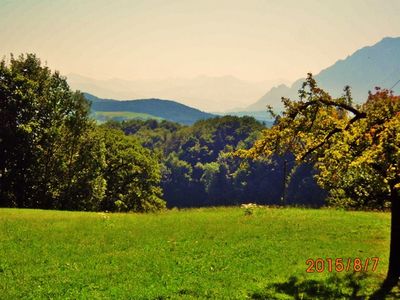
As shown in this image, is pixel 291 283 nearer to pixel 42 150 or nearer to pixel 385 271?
pixel 385 271

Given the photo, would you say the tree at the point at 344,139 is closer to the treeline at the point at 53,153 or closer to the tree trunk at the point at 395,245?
the tree trunk at the point at 395,245

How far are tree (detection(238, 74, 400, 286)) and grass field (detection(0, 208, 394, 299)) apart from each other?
15.3 ft

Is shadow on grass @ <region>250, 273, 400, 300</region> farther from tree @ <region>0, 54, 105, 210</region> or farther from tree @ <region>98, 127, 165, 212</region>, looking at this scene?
tree @ <region>98, 127, 165, 212</region>

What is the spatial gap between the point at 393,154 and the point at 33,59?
5784 cm

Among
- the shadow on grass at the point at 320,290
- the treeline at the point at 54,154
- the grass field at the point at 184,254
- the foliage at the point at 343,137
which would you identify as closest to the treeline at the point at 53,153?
the treeline at the point at 54,154

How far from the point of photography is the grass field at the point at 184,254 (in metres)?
19.2

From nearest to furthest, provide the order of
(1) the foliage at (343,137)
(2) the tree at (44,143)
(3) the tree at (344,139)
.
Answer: (1) the foliage at (343,137) < (3) the tree at (344,139) < (2) the tree at (44,143)

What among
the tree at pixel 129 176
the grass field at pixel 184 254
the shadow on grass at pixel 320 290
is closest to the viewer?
the shadow on grass at pixel 320 290

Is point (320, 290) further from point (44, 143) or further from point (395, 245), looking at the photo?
point (44, 143)

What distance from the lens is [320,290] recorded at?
19.5 meters

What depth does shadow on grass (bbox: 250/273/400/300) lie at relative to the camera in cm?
1867
